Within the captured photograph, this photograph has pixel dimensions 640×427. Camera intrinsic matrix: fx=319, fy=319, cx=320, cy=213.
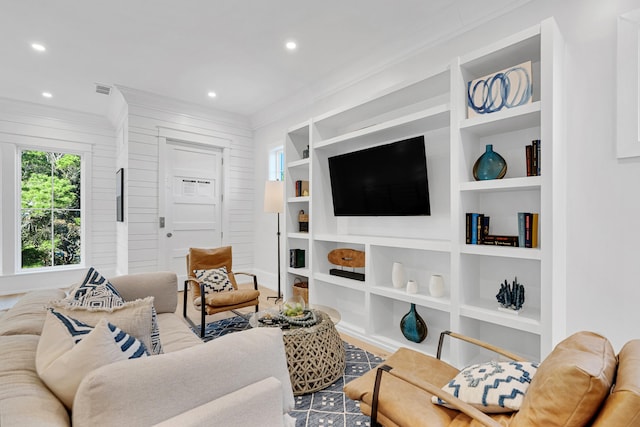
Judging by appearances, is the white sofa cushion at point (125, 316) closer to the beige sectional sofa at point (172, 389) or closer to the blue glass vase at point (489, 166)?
the beige sectional sofa at point (172, 389)

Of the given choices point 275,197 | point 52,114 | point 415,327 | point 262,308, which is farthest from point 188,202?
point 415,327

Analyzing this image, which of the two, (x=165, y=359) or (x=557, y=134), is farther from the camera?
(x=557, y=134)

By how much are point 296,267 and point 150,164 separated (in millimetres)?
2652

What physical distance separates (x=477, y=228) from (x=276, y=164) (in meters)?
3.53

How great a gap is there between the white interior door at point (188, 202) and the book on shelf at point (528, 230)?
4.40 meters

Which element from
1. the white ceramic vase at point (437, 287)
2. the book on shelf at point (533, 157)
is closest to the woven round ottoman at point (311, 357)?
the white ceramic vase at point (437, 287)

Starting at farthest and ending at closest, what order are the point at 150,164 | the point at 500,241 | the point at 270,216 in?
the point at 270,216
the point at 150,164
the point at 500,241

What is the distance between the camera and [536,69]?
7.40 ft

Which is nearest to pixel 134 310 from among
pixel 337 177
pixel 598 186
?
pixel 337 177

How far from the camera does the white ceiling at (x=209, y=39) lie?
8.73 feet

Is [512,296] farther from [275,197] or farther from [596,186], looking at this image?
[275,197]

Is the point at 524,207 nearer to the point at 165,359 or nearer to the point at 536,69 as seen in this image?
the point at 536,69

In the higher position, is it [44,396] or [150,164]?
[150,164]

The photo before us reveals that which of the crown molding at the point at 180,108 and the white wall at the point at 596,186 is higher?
the crown molding at the point at 180,108
